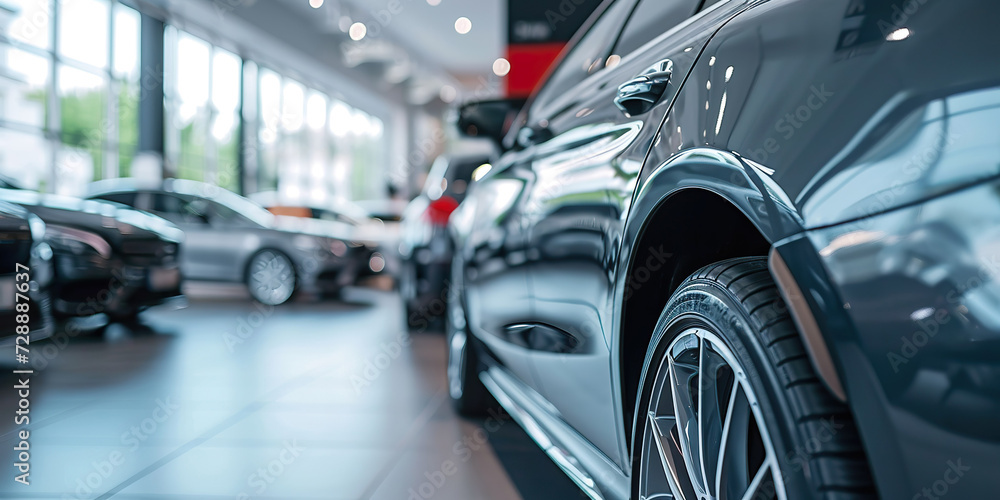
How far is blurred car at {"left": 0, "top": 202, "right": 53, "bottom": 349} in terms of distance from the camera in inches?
152

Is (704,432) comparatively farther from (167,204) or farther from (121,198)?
(121,198)

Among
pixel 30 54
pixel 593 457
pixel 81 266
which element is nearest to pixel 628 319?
pixel 593 457

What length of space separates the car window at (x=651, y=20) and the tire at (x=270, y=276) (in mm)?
7232

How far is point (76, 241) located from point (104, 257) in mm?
279

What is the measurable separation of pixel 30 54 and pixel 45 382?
9.76 meters

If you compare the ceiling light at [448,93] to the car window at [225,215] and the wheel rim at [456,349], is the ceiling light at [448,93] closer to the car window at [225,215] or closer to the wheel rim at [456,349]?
the car window at [225,215]

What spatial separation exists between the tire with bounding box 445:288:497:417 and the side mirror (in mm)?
752

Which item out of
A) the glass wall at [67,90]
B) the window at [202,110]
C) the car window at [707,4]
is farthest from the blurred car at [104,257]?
the window at [202,110]

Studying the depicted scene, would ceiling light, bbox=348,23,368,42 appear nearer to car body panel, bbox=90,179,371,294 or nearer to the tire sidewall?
car body panel, bbox=90,179,371,294

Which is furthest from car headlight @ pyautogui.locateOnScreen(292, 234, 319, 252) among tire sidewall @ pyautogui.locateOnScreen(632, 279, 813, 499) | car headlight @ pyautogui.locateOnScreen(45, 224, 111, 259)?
tire sidewall @ pyautogui.locateOnScreen(632, 279, 813, 499)

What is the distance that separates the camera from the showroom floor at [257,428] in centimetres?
251

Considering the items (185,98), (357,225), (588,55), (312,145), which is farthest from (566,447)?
(312,145)

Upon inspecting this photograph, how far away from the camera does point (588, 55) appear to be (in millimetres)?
2395

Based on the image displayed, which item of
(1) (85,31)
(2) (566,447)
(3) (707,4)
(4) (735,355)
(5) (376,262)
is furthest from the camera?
(1) (85,31)
